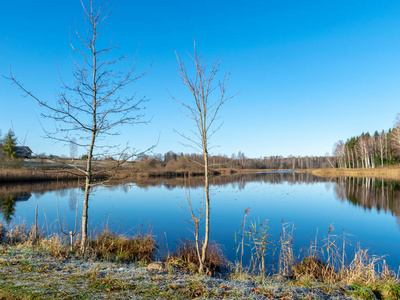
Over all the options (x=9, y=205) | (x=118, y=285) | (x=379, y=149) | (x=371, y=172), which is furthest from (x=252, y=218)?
(x=379, y=149)

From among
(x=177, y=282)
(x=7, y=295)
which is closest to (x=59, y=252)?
(x=7, y=295)

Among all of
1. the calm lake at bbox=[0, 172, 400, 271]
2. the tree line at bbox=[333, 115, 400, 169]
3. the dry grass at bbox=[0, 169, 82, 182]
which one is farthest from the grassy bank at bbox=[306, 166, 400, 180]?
the dry grass at bbox=[0, 169, 82, 182]

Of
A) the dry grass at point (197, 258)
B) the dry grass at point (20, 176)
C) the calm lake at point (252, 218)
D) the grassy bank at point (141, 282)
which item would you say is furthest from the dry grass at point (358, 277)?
the dry grass at point (20, 176)

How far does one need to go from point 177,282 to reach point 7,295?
2.25 meters

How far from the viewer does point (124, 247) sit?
7586 mm

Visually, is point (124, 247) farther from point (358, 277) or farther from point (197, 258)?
point (358, 277)

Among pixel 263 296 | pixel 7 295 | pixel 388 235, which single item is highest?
pixel 7 295

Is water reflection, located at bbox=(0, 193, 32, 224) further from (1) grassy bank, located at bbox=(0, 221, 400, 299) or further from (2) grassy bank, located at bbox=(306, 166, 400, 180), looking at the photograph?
(2) grassy bank, located at bbox=(306, 166, 400, 180)

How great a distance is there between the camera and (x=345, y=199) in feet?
64.5

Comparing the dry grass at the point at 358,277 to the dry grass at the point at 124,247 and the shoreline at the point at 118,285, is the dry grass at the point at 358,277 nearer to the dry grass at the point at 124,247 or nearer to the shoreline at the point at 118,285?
the shoreline at the point at 118,285

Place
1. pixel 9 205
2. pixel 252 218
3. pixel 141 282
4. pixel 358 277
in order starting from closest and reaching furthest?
pixel 141 282 < pixel 358 277 < pixel 252 218 < pixel 9 205

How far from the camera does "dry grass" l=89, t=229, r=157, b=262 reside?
22.9 feet

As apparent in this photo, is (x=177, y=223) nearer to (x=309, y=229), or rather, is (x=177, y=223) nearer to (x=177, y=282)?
(x=309, y=229)

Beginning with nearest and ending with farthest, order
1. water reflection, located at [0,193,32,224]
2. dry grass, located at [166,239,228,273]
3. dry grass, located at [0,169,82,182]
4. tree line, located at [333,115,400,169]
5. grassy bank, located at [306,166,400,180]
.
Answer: dry grass, located at [166,239,228,273], water reflection, located at [0,193,32,224], dry grass, located at [0,169,82,182], grassy bank, located at [306,166,400,180], tree line, located at [333,115,400,169]
